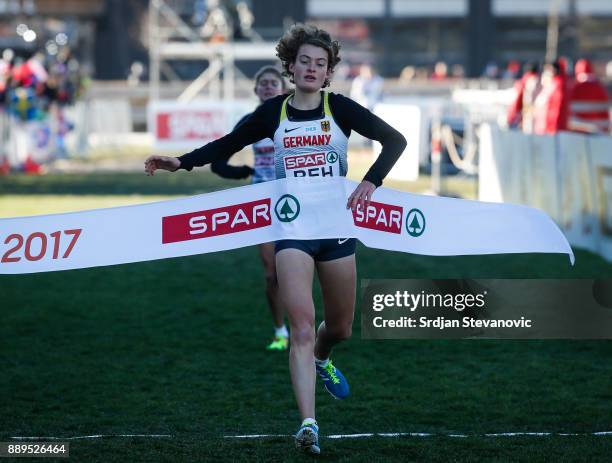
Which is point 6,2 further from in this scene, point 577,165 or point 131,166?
point 577,165

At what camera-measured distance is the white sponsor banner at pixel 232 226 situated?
6.48m

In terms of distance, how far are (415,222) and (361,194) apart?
23.1 inches

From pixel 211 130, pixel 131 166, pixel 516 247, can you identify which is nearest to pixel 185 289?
pixel 516 247

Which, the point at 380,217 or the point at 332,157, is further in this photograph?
the point at 380,217

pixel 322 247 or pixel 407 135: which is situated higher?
pixel 322 247

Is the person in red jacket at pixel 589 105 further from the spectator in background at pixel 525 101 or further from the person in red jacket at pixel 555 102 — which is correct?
the person in red jacket at pixel 555 102

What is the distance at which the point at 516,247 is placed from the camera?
277 inches

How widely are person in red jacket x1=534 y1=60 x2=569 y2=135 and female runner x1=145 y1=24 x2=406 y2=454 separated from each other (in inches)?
568

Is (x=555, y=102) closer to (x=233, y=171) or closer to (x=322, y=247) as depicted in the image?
(x=233, y=171)

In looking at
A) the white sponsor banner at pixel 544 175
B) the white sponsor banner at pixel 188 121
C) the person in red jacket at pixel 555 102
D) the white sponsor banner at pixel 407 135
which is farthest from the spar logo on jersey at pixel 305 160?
the white sponsor banner at pixel 188 121

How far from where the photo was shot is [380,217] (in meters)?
6.75
